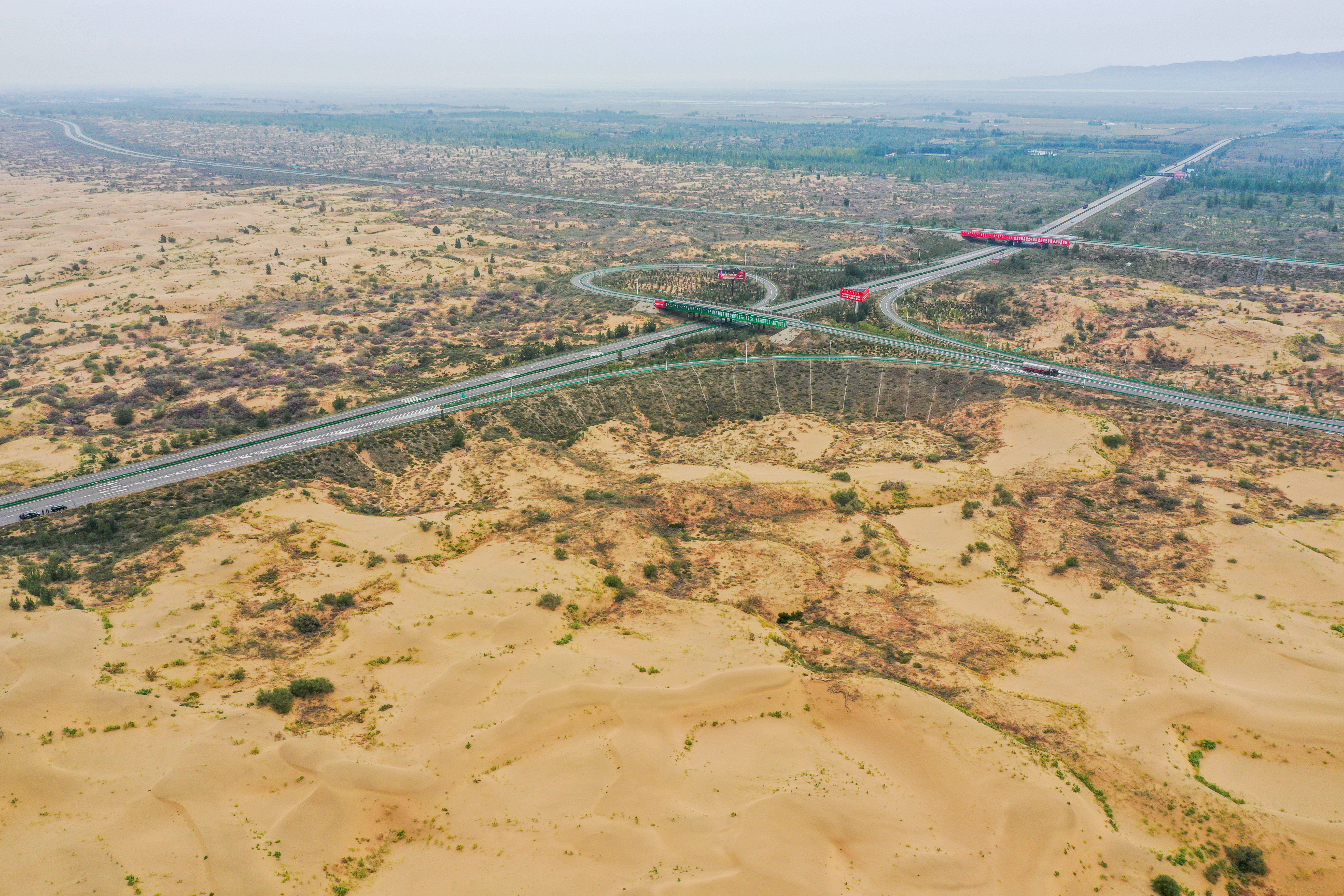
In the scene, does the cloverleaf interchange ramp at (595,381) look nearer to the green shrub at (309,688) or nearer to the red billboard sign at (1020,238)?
the green shrub at (309,688)

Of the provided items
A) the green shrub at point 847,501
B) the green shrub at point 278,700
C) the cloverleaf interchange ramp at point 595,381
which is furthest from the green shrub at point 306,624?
the green shrub at point 847,501

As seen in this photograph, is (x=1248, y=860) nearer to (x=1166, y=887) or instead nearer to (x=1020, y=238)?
(x=1166, y=887)

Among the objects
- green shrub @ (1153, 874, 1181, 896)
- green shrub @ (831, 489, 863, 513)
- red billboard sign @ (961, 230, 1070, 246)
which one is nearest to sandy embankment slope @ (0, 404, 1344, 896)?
green shrub @ (1153, 874, 1181, 896)

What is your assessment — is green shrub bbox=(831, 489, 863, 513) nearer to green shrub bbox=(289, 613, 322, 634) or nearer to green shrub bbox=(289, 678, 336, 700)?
green shrub bbox=(289, 613, 322, 634)

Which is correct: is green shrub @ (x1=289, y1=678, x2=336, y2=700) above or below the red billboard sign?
below

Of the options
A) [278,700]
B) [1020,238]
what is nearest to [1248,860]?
[278,700]

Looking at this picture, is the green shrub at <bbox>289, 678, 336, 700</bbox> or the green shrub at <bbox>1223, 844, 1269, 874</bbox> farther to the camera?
the green shrub at <bbox>289, 678, 336, 700</bbox>

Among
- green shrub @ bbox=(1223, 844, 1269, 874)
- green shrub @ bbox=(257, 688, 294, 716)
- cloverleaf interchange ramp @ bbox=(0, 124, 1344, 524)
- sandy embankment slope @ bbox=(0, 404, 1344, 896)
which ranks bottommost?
green shrub @ bbox=(1223, 844, 1269, 874)

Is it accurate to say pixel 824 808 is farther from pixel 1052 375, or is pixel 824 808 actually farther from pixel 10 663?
pixel 1052 375
